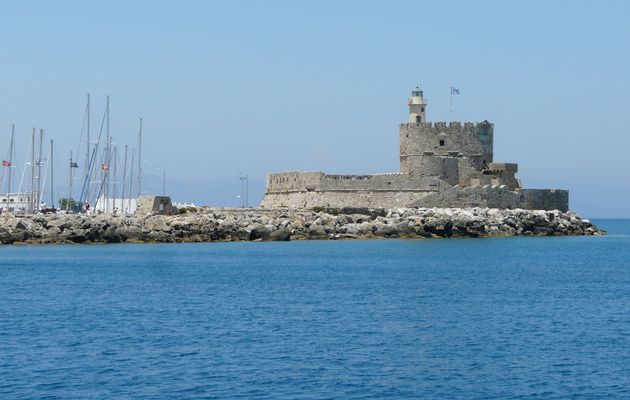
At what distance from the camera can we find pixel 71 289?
27234mm

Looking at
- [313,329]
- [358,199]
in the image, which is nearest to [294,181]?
[358,199]

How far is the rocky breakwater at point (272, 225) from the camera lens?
142 feet

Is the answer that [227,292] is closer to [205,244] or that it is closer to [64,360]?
[64,360]

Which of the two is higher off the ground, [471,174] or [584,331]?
[471,174]

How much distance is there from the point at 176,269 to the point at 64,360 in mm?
16006

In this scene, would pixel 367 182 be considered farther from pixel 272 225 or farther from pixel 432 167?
pixel 272 225

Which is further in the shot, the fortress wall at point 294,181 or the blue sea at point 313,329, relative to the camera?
the fortress wall at point 294,181

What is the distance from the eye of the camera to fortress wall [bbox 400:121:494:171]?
50.5m

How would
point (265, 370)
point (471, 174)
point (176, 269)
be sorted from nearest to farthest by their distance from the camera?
1. point (265, 370)
2. point (176, 269)
3. point (471, 174)

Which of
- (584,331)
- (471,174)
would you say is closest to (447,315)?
(584,331)

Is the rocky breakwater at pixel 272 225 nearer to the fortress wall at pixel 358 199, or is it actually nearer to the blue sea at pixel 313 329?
the fortress wall at pixel 358 199

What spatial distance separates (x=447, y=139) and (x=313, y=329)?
102 ft

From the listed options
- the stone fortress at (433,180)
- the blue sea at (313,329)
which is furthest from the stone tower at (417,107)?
the blue sea at (313,329)

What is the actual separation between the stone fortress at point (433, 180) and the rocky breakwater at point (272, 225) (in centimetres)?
116
